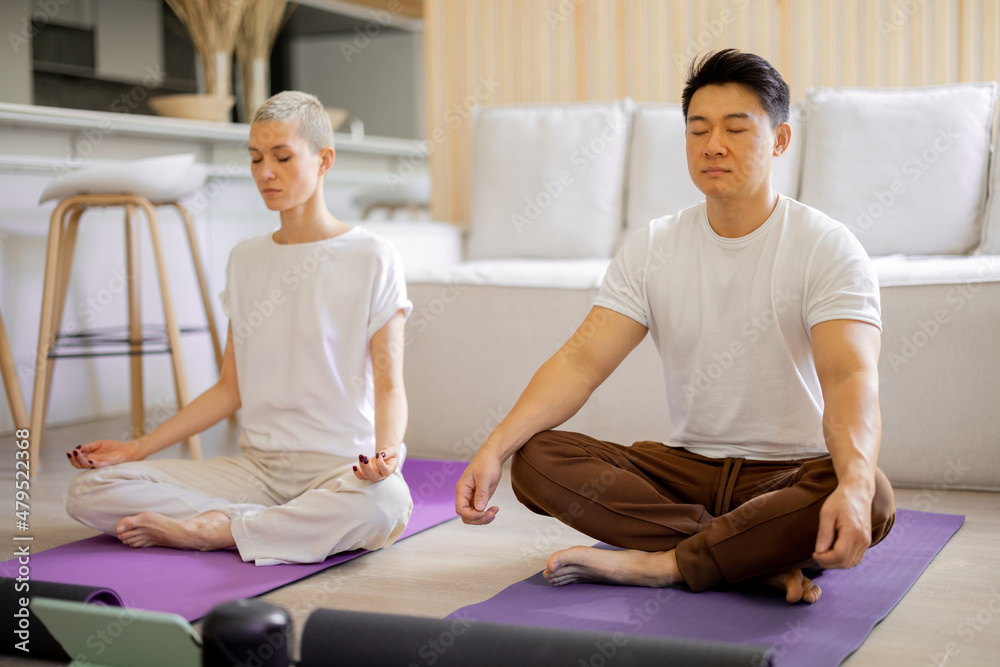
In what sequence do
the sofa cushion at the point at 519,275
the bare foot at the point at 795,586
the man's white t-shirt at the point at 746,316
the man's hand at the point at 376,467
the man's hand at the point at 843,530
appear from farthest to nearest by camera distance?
the sofa cushion at the point at 519,275
the man's hand at the point at 376,467
the man's white t-shirt at the point at 746,316
the bare foot at the point at 795,586
the man's hand at the point at 843,530

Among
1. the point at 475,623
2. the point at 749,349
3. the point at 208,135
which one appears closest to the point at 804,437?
the point at 749,349

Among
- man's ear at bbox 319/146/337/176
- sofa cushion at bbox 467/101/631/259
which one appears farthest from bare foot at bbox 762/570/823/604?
sofa cushion at bbox 467/101/631/259

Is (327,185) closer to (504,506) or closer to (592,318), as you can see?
(504,506)

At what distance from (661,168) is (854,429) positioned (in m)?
1.87

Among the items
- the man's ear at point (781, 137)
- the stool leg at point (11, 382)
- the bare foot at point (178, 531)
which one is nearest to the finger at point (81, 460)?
the bare foot at point (178, 531)

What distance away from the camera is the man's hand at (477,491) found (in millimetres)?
1504

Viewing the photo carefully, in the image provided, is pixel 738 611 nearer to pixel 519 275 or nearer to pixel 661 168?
pixel 519 275

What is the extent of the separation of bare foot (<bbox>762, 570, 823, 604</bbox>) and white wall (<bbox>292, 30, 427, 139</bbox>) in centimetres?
483

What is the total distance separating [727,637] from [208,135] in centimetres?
264

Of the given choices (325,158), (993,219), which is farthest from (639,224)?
(325,158)

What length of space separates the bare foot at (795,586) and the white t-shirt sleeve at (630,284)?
1.56 ft

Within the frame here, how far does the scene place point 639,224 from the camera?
3.12 metres

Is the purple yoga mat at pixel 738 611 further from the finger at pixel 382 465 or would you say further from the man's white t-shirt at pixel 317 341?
the man's white t-shirt at pixel 317 341

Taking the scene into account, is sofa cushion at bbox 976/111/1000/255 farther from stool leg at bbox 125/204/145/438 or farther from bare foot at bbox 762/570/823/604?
stool leg at bbox 125/204/145/438
